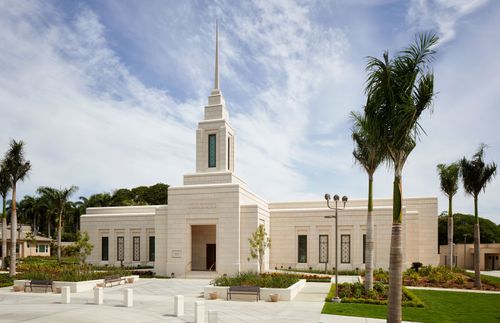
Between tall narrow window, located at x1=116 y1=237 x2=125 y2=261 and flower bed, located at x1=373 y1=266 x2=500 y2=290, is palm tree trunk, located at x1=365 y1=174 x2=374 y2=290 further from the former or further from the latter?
tall narrow window, located at x1=116 y1=237 x2=125 y2=261

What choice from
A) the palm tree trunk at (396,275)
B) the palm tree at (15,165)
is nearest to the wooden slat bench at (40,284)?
the palm tree at (15,165)

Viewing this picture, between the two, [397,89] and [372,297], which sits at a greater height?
[397,89]

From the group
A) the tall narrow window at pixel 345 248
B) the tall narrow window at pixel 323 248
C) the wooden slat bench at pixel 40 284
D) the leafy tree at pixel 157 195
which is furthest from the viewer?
the leafy tree at pixel 157 195

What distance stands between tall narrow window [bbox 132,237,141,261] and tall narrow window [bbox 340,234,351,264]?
17.1 m

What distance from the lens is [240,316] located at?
15906 mm

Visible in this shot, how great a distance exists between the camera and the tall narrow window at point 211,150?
33844mm

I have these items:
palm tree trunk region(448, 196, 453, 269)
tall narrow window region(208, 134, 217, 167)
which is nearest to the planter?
tall narrow window region(208, 134, 217, 167)

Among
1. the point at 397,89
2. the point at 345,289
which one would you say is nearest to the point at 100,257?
the point at 345,289

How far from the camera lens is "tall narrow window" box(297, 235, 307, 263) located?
35.2m

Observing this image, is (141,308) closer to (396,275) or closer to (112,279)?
(112,279)

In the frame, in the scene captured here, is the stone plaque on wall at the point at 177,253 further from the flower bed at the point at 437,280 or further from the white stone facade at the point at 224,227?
the flower bed at the point at 437,280

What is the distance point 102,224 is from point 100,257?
9.49 ft

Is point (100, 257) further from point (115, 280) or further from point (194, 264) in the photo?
point (115, 280)

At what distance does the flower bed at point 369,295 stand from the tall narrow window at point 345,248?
522 inches
